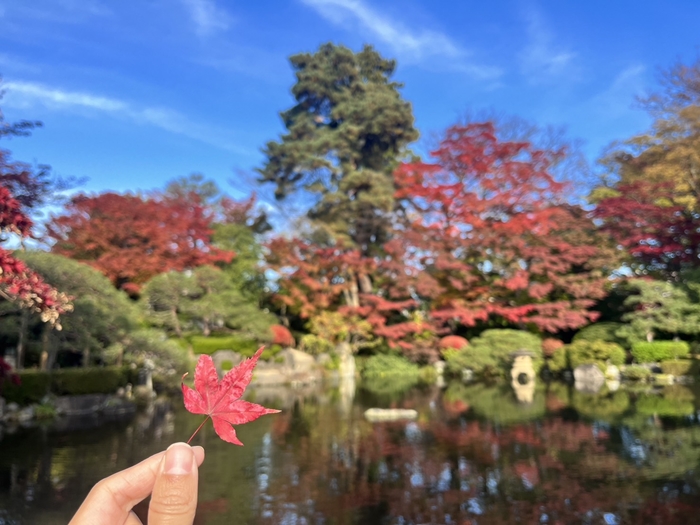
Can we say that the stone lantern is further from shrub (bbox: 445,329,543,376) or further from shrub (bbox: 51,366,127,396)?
shrub (bbox: 51,366,127,396)

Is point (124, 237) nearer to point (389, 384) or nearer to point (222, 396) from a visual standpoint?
point (389, 384)

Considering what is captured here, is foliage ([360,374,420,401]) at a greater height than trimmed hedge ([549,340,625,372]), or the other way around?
trimmed hedge ([549,340,625,372])

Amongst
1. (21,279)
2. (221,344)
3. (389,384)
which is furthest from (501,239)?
(21,279)

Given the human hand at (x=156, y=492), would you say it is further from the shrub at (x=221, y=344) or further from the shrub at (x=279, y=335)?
the shrub at (x=279, y=335)

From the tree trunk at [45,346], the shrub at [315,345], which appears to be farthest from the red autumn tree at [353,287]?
the tree trunk at [45,346]

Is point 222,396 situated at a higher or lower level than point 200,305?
lower

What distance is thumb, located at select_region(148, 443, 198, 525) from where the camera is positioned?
74cm

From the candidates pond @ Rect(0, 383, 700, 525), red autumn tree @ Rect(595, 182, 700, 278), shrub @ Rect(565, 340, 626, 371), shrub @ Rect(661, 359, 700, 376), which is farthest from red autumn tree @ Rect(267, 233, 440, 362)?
pond @ Rect(0, 383, 700, 525)

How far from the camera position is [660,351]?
1333 cm

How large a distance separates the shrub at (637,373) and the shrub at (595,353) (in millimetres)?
570

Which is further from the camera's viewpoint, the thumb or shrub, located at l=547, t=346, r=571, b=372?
shrub, located at l=547, t=346, r=571, b=372

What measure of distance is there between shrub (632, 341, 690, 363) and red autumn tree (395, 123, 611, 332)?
240cm

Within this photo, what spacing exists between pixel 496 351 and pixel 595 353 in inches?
110

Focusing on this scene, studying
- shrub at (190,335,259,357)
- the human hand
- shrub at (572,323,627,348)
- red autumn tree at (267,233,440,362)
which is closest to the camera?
the human hand
